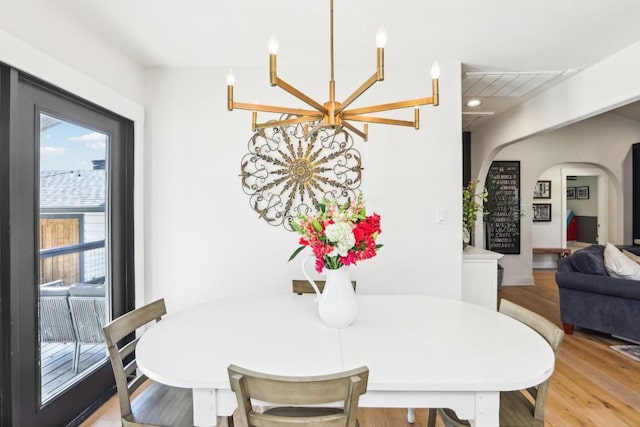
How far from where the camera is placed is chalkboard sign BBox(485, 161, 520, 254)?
5484mm

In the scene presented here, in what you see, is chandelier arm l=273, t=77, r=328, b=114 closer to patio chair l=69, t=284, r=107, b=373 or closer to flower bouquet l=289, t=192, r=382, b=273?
flower bouquet l=289, t=192, r=382, b=273

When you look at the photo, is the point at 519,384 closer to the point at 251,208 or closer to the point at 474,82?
the point at 251,208

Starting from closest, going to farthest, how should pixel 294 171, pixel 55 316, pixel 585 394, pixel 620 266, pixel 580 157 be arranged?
pixel 55 316, pixel 585 394, pixel 294 171, pixel 620 266, pixel 580 157

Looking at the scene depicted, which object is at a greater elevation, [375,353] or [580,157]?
[580,157]

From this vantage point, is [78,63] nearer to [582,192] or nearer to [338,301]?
[338,301]

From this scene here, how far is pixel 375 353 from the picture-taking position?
127 cm

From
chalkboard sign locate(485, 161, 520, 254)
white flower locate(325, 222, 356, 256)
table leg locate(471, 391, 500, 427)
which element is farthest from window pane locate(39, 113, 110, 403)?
chalkboard sign locate(485, 161, 520, 254)

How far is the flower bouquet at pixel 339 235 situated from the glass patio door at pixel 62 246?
147 centimetres

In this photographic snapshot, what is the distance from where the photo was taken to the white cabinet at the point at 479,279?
2.87m

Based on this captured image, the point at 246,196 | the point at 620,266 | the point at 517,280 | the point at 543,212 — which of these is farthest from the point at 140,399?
the point at 543,212

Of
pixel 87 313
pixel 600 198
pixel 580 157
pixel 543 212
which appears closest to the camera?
pixel 87 313

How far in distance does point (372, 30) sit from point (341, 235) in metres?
1.53

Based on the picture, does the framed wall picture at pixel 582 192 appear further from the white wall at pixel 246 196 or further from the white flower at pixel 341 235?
the white flower at pixel 341 235

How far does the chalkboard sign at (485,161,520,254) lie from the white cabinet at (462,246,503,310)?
287 cm
